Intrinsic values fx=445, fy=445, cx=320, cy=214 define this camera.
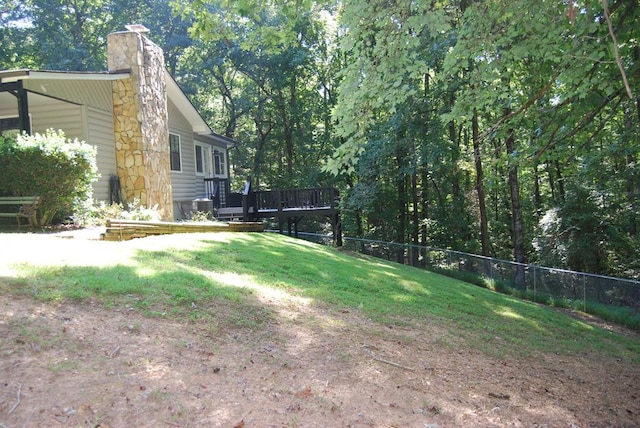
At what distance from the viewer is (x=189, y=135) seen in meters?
18.1

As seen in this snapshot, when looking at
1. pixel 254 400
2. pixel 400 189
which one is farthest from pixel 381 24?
pixel 400 189

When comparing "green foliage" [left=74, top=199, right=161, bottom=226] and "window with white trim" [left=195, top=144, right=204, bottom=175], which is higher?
"window with white trim" [left=195, top=144, right=204, bottom=175]

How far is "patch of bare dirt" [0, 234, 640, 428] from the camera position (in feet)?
8.70

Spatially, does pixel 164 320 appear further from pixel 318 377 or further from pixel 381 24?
pixel 381 24

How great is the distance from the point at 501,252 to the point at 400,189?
6357 mm

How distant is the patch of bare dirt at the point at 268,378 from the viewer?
2.65 meters

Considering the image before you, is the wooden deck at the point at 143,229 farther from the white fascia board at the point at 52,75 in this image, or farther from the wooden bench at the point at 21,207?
the white fascia board at the point at 52,75

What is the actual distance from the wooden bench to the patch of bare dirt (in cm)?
432

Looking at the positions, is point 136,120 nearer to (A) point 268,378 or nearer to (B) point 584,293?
(A) point 268,378

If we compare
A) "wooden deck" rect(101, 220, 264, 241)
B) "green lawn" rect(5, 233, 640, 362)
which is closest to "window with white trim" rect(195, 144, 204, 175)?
"wooden deck" rect(101, 220, 264, 241)

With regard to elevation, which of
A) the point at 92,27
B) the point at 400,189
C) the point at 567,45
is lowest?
the point at 400,189

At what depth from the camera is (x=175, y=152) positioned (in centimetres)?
1683

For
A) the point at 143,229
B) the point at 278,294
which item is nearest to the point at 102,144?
the point at 143,229

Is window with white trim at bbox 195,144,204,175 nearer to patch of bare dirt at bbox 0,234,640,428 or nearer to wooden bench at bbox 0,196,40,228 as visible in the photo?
wooden bench at bbox 0,196,40,228
